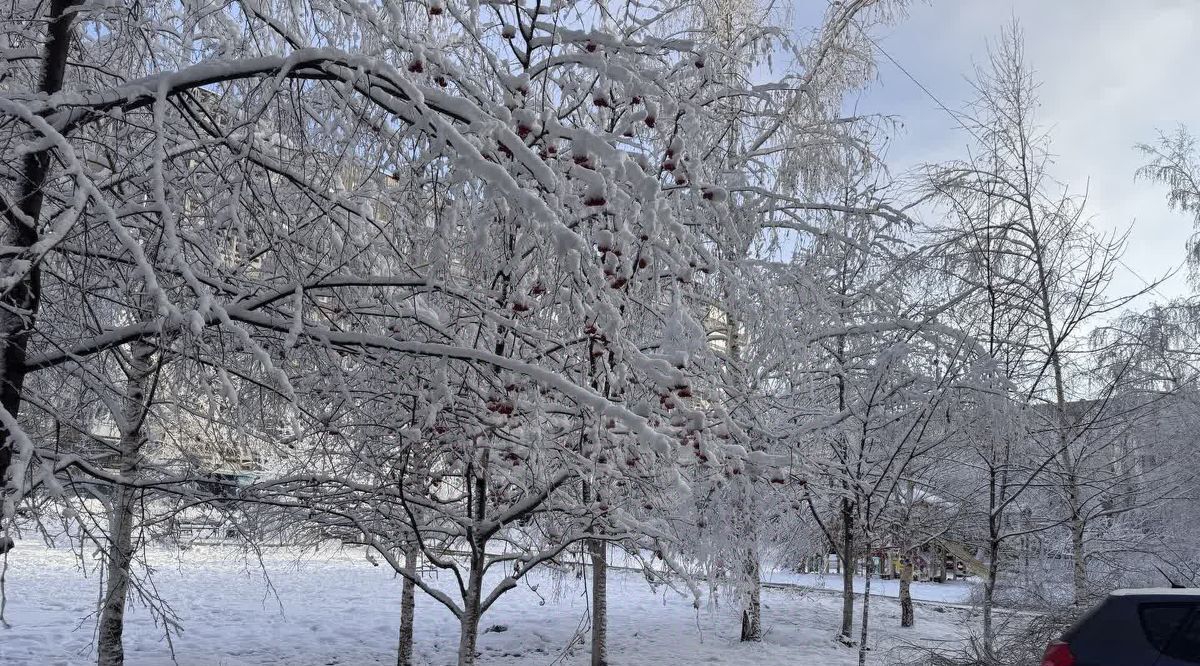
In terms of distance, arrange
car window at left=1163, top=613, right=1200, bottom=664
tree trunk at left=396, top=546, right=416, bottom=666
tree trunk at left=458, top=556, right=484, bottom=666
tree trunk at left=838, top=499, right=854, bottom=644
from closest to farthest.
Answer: car window at left=1163, top=613, right=1200, bottom=664 < tree trunk at left=458, top=556, right=484, bottom=666 < tree trunk at left=838, top=499, right=854, bottom=644 < tree trunk at left=396, top=546, right=416, bottom=666

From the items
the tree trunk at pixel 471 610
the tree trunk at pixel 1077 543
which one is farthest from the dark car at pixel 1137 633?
the tree trunk at pixel 1077 543

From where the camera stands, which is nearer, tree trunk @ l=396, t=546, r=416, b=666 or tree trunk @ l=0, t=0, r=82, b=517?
tree trunk @ l=0, t=0, r=82, b=517

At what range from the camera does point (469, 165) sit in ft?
8.96

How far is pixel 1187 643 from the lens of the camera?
3930mm

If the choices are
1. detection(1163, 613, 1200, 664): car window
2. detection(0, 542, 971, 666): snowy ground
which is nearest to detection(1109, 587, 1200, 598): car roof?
detection(1163, 613, 1200, 664): car window

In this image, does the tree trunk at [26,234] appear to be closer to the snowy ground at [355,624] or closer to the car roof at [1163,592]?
the snowy ground at [355,624]

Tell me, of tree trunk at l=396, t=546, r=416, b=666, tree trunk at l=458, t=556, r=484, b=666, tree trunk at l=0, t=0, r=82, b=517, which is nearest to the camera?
tree trunk at l=0, t=0, r=82, b=517

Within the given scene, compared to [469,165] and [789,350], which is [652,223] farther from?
[789,350]

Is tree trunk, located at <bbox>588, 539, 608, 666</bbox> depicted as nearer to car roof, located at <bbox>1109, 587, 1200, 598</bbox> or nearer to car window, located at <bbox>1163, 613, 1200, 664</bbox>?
car roof, located at <bbox>1109, 587, 1200, 598</bbox>

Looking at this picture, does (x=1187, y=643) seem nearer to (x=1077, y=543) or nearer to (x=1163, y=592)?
(x=1163, y=592)

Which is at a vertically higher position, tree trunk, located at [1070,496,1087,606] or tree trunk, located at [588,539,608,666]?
tree trunk, located at [1070,496,1087,606]

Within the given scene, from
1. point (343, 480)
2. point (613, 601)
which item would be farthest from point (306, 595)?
point (343, 480)

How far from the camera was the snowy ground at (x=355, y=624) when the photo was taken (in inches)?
383

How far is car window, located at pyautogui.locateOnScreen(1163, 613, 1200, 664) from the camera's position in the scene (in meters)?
3.89
